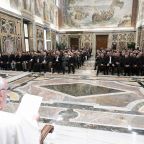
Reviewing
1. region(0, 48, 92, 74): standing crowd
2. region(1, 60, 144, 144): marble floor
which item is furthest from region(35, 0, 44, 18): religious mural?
region(1, 60, 144, 144): marble floor

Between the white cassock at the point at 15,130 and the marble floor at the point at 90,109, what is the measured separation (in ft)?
8.52

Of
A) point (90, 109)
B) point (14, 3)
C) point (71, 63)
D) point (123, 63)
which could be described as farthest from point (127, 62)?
point (14, 3)

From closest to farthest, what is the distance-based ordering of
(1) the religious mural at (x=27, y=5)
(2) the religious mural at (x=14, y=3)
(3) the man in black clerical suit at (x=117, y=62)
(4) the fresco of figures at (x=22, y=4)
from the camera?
(3) the man in black clerical suit at (x=117, y=62) → (2) the religious mural at (x=14, y=3) → (4) the fresco of figures at (x=22, y=4) → (1) the religious mural at (x=27, y=5)

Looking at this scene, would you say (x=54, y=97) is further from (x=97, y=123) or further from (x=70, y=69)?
(x=70, y=69)

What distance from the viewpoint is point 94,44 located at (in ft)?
82.1

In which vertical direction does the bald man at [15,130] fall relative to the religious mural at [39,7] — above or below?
below

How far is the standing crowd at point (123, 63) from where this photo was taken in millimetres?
10297

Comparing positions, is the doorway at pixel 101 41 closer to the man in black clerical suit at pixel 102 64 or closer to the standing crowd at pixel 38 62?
the standing crowd at pixel 38 62

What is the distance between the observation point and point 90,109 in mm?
5250

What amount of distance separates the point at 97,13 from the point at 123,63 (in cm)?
1529

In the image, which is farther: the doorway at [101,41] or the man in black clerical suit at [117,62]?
the doorway at [101,41]

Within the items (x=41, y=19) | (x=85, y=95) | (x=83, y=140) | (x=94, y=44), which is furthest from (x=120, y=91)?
(x=94, y=44)

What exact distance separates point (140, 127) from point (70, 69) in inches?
321

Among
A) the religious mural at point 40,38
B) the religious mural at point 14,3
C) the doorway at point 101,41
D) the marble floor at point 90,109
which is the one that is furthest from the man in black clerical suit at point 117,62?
the doorway at point 101,41
